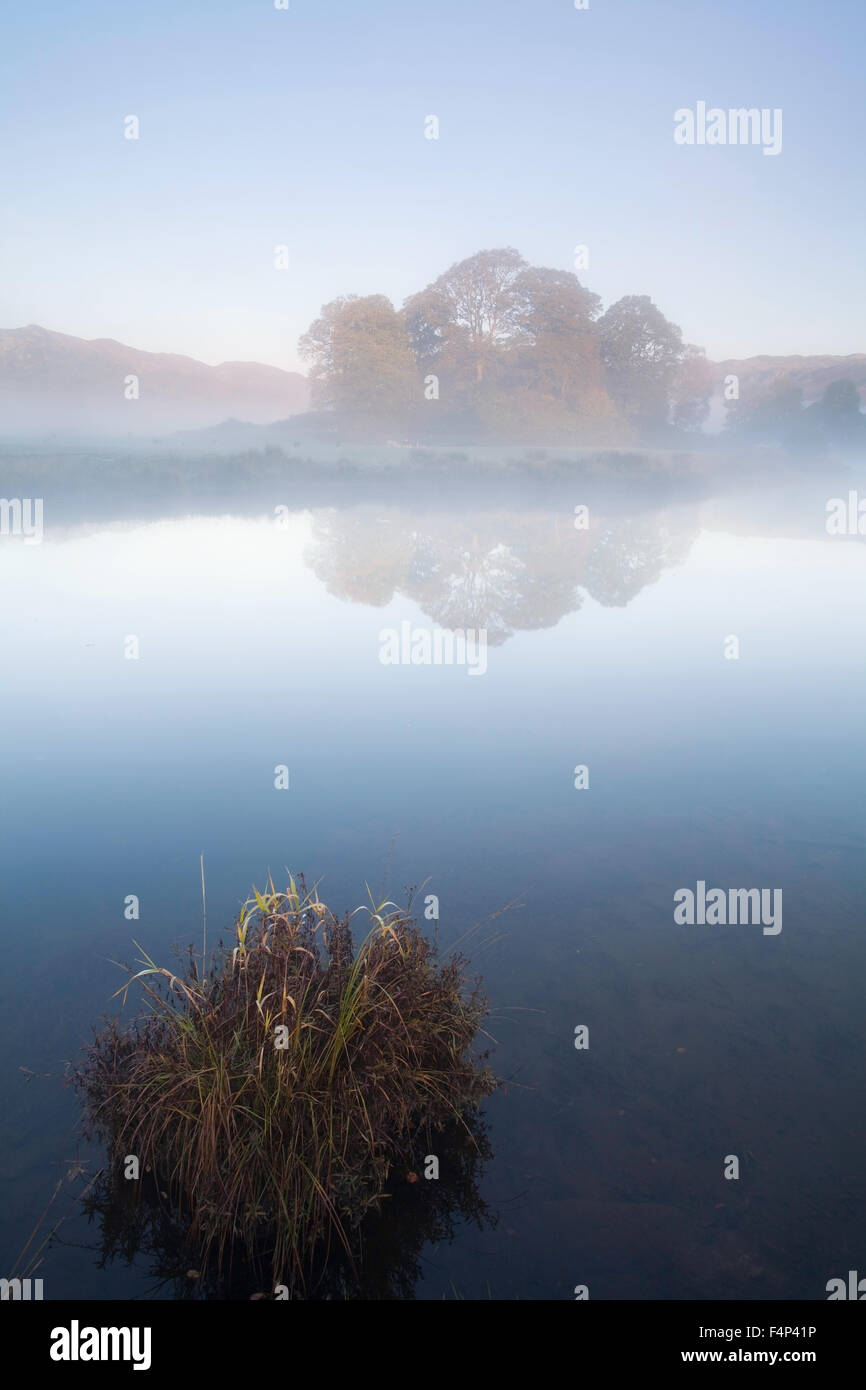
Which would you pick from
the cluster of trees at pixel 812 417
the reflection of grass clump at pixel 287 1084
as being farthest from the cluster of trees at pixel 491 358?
the reflection of grass clump at pixel 287 1084

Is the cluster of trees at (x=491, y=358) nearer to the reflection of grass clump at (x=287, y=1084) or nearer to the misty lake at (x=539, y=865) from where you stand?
the misty lake at (x=539, y=865)

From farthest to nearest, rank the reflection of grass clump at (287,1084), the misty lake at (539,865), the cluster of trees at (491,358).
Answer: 1. the cluster of trees at (491,358)
2. the misty lake at (539,865)
3. the reflection of grass clump at (287,1084)

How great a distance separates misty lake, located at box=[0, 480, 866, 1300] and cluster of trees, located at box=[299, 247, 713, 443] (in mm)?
40760

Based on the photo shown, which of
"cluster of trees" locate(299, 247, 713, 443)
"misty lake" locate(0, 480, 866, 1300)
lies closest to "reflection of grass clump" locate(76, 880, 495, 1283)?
"misty lake" locate(0, 480, 866, 1300)

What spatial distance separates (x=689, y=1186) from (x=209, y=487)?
40309 mm

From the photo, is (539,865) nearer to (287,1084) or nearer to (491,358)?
(287,1084)

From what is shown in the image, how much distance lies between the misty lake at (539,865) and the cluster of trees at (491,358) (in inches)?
1605

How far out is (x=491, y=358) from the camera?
197ft

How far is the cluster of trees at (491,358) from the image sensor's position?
55.6 m

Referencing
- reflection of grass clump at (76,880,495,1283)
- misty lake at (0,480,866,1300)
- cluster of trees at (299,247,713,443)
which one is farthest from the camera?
cluster of trees at (299,247,713,443)

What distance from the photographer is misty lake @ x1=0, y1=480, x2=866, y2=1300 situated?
4027 mm

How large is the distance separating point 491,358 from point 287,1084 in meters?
60.9

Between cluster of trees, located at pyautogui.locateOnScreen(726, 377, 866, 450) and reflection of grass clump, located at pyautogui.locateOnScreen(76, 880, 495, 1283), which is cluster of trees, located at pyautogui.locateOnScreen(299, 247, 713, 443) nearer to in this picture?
cluster of trees, located at pyautogui.locateOnScreen(726, 377, 866, 450)

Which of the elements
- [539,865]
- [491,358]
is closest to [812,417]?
[491,358]
